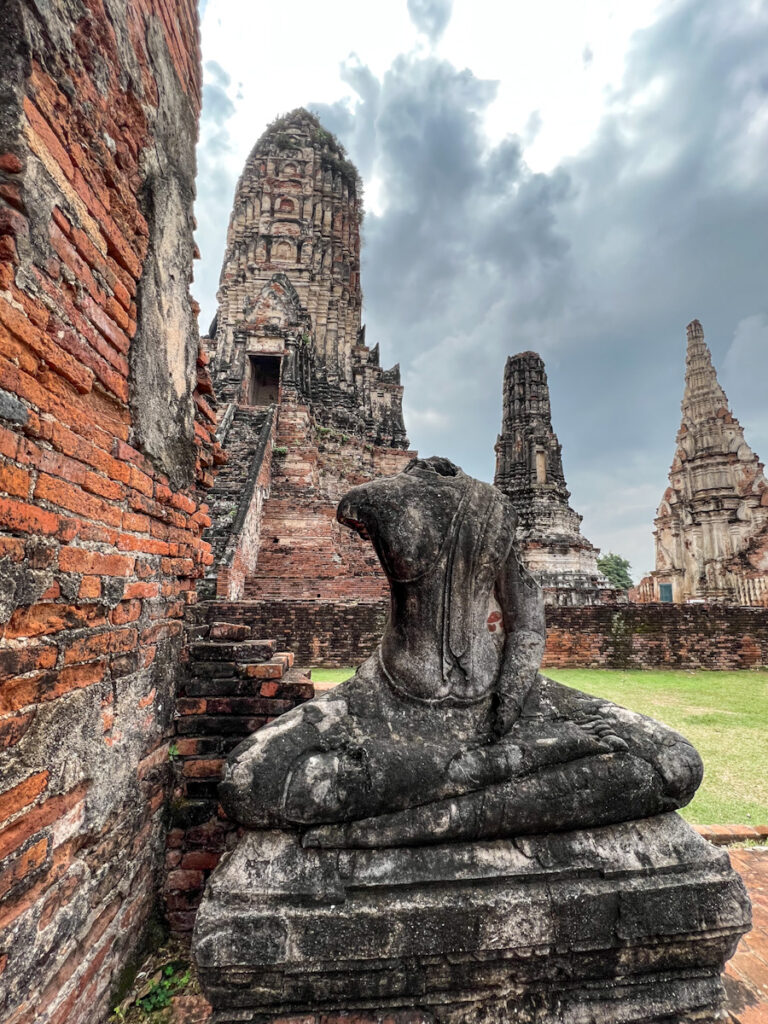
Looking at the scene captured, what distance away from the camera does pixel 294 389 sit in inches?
663

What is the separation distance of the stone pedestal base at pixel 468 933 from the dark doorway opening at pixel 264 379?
62.8 feet

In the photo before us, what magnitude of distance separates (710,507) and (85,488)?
24075mm

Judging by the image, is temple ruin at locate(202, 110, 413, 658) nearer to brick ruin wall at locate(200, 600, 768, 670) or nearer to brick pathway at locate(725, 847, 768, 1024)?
brick ruin wall at locate(200, 600, 768, 670)

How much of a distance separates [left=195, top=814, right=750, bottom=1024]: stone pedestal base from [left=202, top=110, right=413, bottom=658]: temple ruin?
19.6ft

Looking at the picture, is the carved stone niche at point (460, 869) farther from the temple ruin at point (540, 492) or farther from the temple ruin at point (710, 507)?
the temple ruin at point (710, 507)

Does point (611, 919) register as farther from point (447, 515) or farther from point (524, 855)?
point (447, 515)

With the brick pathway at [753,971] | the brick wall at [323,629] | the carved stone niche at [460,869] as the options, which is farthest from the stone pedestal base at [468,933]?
the brick wall at [323,629]

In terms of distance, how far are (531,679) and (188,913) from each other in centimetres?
188

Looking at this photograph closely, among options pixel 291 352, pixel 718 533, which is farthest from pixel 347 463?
pixel 718 533

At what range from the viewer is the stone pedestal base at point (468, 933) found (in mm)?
1558

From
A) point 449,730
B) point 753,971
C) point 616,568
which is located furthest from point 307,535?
point 616,568

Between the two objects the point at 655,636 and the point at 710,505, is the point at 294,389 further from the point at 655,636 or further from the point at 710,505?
the point at 710,505

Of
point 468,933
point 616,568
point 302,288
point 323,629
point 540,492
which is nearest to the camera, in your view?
point 468,933

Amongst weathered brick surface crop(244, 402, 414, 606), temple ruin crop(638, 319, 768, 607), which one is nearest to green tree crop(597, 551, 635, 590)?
temple ruin crop(638, 319, 768, 607)
